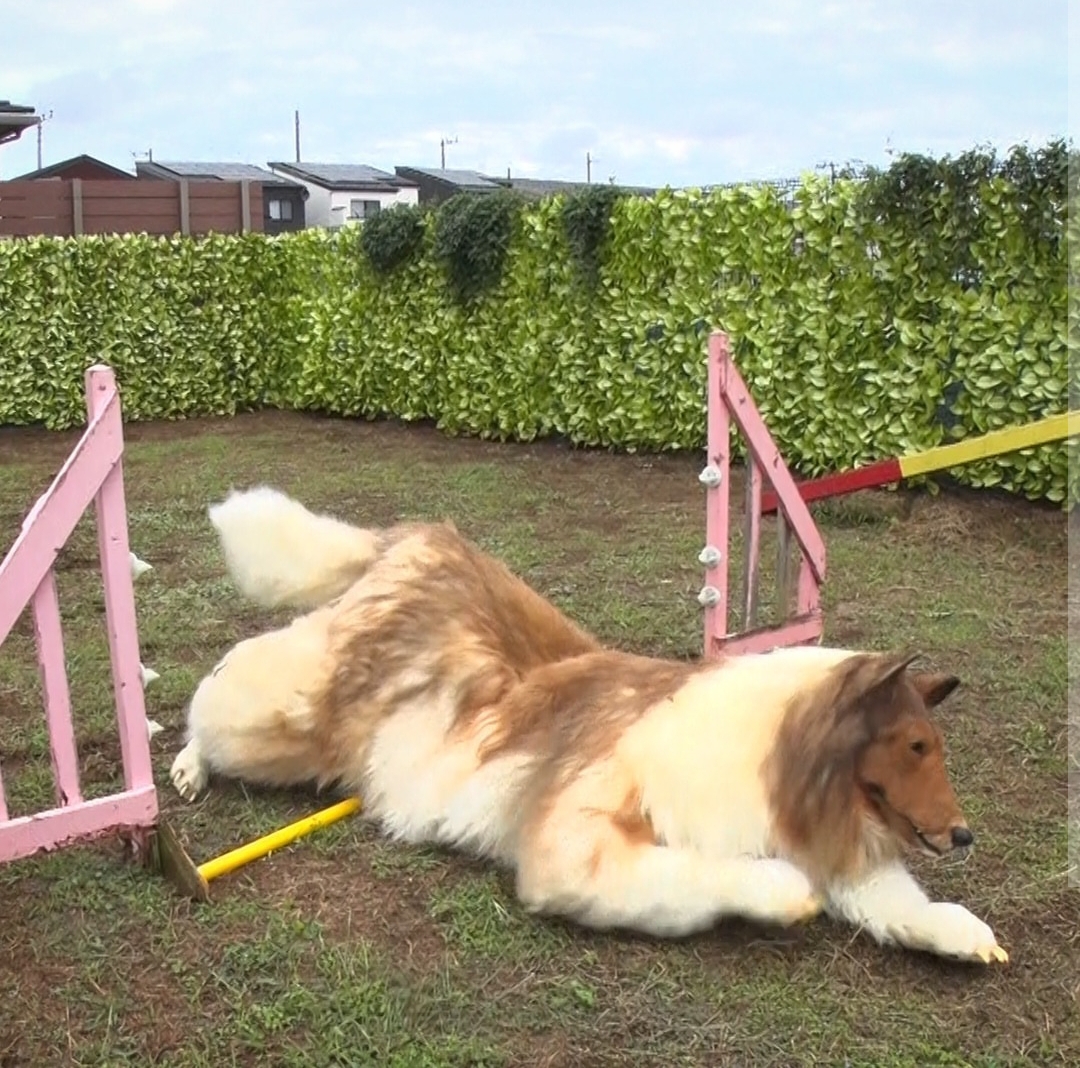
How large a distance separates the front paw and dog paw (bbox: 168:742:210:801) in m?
1.89

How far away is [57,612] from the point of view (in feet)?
9.41

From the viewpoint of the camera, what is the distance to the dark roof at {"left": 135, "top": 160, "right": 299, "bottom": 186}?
2810 centimetres

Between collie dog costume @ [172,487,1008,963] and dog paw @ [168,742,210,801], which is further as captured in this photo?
dog paw @ [168,742,210,801]

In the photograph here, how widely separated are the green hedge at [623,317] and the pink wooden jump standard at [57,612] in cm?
547

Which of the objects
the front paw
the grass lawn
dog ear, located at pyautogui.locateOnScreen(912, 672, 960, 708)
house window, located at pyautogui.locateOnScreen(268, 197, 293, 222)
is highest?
house window, located at pyautogui.locateOnScreen(268, 197, 293, 222)

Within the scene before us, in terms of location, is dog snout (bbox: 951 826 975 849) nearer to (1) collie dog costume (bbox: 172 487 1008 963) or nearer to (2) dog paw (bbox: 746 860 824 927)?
(1) collie dog costume (bbox: 172 487 1008 963)

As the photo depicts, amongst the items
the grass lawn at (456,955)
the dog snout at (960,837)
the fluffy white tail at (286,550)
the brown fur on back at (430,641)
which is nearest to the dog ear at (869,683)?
the dog snout at (960,837)

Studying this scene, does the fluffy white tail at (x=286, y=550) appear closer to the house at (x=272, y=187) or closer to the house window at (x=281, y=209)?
the house at (x=272, y=187)

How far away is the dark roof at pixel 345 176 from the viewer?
104 ft

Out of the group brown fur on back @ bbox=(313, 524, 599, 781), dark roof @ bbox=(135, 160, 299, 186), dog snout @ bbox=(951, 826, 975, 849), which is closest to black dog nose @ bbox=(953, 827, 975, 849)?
dog snout @ bbox=(951, 826, 975, 849)

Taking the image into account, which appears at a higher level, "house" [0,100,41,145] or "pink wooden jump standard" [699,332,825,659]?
"house" [0,100,41,145]

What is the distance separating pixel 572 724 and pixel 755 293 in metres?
6.34

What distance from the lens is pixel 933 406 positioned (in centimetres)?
757

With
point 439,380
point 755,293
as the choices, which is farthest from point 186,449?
point 755,293
